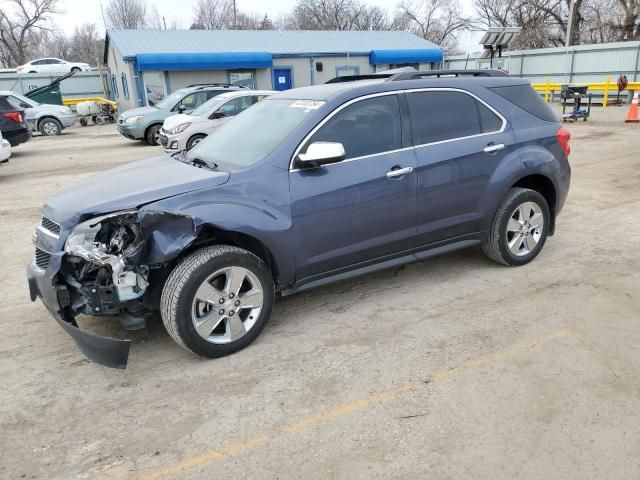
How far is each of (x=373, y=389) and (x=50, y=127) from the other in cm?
2225

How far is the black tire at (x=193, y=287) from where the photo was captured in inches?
131

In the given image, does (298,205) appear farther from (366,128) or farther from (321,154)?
(366,128)

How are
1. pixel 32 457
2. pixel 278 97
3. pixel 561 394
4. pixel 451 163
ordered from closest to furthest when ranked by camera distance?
1. pixel 32 457
2. pixel 561 394
3. pixel 451 163
4. pixel 278 97

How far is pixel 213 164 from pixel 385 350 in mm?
1901

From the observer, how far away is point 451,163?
14.4 ft

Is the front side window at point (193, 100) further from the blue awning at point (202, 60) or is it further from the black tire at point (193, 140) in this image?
the blue awning at point (202, 60)

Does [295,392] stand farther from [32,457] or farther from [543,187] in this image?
[543,187]

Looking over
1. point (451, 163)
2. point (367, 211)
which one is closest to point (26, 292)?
point (367, 211)

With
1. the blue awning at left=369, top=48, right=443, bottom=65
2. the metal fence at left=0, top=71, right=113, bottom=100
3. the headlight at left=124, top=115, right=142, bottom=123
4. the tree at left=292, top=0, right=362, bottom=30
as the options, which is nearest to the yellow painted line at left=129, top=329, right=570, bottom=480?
the headlight at left=124, top=115, right=142, bottom=123

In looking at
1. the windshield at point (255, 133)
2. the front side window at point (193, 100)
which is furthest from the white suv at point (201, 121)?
the windshield at point (255, 133)

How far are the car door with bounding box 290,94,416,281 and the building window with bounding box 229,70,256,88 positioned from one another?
79.0 ft

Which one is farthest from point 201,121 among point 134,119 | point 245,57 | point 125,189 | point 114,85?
point 114,85

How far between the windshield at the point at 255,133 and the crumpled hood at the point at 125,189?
29 cm

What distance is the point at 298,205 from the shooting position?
3744 mm
